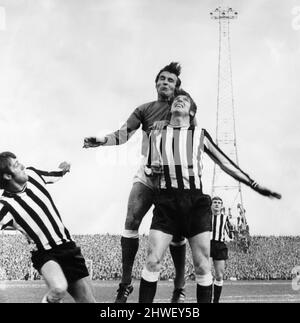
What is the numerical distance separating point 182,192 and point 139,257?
3.65 metres

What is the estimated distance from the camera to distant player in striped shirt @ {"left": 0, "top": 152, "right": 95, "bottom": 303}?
3.82m

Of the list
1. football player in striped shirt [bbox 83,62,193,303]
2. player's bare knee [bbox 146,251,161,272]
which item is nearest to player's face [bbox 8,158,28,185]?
football player in striped shirt [bbox 83,62,193,303]

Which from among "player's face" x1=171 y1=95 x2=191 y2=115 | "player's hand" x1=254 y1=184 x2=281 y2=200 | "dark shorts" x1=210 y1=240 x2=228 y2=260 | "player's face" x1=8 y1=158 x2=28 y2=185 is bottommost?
"dark shorts" x1=210 y1=240 x2=228 y2=260

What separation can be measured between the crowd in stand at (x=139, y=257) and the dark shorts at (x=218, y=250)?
2.61 ft

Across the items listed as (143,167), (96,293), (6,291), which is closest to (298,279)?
(96,293)

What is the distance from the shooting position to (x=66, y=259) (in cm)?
386

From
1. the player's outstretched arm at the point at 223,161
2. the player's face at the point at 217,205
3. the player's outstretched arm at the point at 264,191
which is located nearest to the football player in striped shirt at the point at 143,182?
the player's outstretched arm at the point at 223,161

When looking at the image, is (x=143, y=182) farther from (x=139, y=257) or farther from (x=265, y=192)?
(x=139, y=257)

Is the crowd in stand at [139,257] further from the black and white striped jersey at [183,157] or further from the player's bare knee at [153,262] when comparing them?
the player's bare knee at [153,262]

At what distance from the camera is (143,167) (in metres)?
4.36

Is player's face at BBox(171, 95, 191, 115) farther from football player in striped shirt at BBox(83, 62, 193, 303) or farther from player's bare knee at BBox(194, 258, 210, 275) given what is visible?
player's bare knee at BBox(194, 258, 210, 275)

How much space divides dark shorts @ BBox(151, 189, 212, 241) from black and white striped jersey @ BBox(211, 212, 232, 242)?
7.68 ft

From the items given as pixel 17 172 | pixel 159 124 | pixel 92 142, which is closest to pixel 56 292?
pixel 17 172
